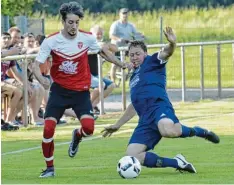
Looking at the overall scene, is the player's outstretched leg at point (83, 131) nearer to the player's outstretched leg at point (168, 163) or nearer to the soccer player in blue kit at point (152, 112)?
the soccer player in blue kit at point (152, 112)

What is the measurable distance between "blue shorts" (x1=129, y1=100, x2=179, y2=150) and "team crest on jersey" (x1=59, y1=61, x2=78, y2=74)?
1.17 metres

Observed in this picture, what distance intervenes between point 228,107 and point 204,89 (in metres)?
3.92

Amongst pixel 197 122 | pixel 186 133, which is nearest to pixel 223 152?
pixel 186 133

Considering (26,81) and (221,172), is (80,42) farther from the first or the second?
(26,81)

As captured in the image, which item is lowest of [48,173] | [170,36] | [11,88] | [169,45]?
[11,88]

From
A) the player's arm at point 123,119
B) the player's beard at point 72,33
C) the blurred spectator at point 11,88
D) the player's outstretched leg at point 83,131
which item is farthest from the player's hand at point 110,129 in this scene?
the blurred spectator at point 11,88

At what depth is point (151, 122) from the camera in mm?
14805

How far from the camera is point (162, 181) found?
13.6m

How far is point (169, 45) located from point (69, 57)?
1.51 metres

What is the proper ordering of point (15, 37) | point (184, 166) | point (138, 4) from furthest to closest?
point (138, 4) < point (15, 37) < point (184, 166)

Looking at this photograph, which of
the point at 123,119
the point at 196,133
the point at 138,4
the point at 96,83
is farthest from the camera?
the point at 138,4

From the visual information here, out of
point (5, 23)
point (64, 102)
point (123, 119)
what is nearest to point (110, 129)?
point (123, 119)

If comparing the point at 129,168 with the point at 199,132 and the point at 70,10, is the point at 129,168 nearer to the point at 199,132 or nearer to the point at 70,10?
the point at 199,132

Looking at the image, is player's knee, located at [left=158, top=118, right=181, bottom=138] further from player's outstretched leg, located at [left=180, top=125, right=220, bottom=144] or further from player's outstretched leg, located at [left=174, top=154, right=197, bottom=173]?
player's outstretched leg, located at [left=174, top=154, right=197, bottom=173]
